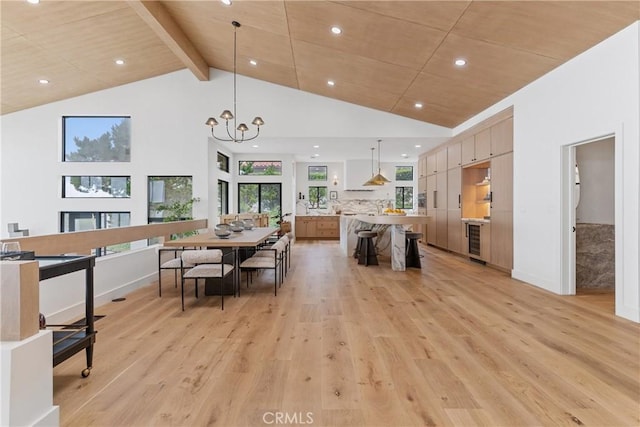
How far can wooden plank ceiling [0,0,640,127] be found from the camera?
3.26 metres

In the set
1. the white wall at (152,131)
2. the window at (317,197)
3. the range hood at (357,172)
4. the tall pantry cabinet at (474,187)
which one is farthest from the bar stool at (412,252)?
the window at (317,197)

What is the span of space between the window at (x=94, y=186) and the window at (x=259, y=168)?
10.7 feet

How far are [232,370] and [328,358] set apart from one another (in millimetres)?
632

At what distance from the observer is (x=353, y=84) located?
5.80 metres

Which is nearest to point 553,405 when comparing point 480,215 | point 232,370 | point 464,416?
point 464,416

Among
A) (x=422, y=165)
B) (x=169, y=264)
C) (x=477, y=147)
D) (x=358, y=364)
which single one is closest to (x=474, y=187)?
(x=477, y=147)

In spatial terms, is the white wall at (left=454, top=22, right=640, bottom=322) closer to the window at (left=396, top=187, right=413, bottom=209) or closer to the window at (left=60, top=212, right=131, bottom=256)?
the window at (left=396, top=187, right=413, bottom=209)

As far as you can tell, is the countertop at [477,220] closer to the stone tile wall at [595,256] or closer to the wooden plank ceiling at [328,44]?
the stone tile wall at [595,256]

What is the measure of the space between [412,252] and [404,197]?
5925 mm

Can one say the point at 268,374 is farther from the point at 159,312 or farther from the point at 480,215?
the point at 480,215

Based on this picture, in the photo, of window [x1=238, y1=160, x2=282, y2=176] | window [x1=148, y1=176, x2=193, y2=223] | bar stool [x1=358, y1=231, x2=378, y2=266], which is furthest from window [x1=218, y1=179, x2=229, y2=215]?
bar stool [x1=358, y1=231, x2=378, y2=266]

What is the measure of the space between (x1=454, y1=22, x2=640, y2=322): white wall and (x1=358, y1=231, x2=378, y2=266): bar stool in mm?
2172

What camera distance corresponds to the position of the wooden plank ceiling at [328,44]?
3.26 metres

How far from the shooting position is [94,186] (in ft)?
23.9
